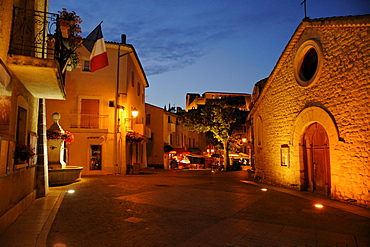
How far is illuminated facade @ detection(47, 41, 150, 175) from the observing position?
63.8 feet

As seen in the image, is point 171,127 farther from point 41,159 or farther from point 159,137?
point 41,159

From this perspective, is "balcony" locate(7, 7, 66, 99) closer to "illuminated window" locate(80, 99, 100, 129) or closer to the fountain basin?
the fountain basin

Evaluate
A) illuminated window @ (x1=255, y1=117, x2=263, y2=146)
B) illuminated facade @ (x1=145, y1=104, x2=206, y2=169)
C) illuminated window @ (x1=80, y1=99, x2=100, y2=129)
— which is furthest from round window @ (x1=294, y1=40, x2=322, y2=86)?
illuminated facade @ (x1=145, y1=104, x2=206, y2=169)

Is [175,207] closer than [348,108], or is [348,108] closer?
[175,207]

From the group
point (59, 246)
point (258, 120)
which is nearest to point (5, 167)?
point (59, 246)

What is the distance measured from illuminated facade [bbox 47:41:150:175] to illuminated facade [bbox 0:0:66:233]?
35.3 feet

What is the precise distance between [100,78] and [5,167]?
15532 mm

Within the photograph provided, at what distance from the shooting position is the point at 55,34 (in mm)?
8453

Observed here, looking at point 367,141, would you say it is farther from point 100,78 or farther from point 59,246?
point 100,78

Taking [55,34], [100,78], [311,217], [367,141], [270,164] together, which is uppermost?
[100,78]

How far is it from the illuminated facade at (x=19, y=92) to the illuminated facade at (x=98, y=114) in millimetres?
10763

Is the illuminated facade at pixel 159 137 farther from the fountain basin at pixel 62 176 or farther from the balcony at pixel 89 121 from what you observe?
the fountain basin at pixel 62 176

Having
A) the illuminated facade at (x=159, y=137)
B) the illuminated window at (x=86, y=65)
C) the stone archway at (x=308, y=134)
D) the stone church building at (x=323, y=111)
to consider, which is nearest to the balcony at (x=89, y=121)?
the illuminated window at (x=86, y=65)

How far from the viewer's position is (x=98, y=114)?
19.9 metres
